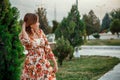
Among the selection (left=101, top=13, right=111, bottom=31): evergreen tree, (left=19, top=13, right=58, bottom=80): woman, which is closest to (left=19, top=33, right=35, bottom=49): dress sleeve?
(left=19, top=13, right=58, bottom=80): woman

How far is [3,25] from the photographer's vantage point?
7.27 metres

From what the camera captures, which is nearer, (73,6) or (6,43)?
(6,43)

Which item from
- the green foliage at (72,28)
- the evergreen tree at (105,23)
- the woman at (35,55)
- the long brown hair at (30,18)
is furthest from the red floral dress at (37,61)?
the evergreen tree at (105,23)

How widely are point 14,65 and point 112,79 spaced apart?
21.5 ft

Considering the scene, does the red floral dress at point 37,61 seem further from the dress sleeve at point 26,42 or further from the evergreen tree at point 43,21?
the evergreen tree at point 43,21

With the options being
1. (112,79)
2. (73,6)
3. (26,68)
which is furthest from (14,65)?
(73,6)

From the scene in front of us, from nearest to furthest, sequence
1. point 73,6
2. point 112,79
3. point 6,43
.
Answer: point 6,43 < point 112,79 < point 73,6

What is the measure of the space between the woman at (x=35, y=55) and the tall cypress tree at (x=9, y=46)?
6.5 inches

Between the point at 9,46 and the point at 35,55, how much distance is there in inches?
17.8

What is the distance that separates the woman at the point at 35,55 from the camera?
7145 millimetres

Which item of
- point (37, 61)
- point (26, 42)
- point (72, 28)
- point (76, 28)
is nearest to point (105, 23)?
point (76, 28)

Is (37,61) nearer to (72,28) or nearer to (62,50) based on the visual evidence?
→ (62,50)

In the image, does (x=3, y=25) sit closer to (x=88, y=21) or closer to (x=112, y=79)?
(x=112, y=79)

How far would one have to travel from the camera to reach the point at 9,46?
23.6ft
